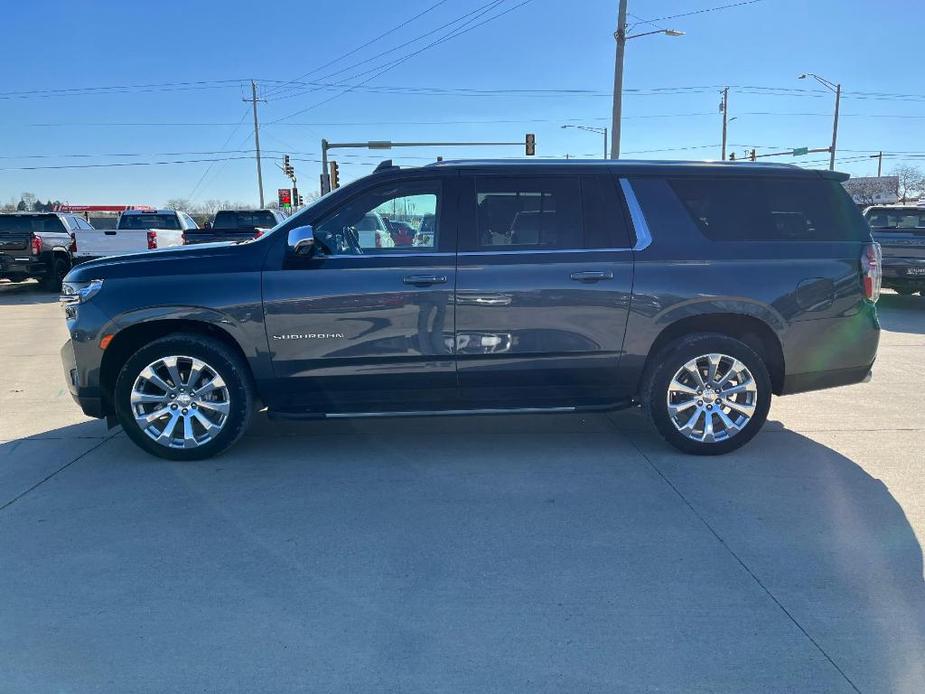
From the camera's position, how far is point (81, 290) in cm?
459

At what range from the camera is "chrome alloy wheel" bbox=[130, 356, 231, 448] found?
183 inches

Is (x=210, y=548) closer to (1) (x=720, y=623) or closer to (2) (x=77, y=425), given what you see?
(1) (x=720, y=623)

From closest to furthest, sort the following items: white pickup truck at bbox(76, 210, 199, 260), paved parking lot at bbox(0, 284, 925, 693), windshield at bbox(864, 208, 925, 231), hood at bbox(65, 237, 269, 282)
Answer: paved parking lot at bbox(0, 284, 925, 693) < hood at bbox(65, 237, 269, 282) < windshield at bbox(864, 208, 925, 231) < white pickup truck at bbox(76, 210, 199, 260)

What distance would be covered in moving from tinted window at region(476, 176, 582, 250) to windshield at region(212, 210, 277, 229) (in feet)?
48.1

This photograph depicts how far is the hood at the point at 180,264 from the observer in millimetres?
4535

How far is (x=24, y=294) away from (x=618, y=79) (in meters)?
15.9

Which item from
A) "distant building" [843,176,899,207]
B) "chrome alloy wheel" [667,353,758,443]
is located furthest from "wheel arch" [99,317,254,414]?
"distant building" [843,176,899,207]

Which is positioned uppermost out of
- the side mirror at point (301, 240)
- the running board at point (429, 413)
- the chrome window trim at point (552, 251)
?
the side mirror at point (301, 240)

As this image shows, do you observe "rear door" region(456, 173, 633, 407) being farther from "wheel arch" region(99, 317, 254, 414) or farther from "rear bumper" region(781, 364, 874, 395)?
"wheel arch" region(99, 317, 254, 414)

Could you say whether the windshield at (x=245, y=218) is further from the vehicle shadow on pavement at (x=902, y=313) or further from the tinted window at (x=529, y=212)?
the tinted window at (x=529, y=212)

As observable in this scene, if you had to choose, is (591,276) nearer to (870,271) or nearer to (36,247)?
(870,271)

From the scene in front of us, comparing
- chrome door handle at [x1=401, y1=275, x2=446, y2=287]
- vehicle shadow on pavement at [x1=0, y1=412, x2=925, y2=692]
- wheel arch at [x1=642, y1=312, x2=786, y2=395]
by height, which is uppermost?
chrome door handle at [x1=401, y1=275, x2=446, y2=287]

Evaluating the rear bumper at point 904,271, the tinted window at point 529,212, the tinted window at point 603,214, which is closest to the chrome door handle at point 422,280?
the tinted window at point 529,212

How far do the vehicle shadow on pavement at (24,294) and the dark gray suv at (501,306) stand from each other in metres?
12.2
